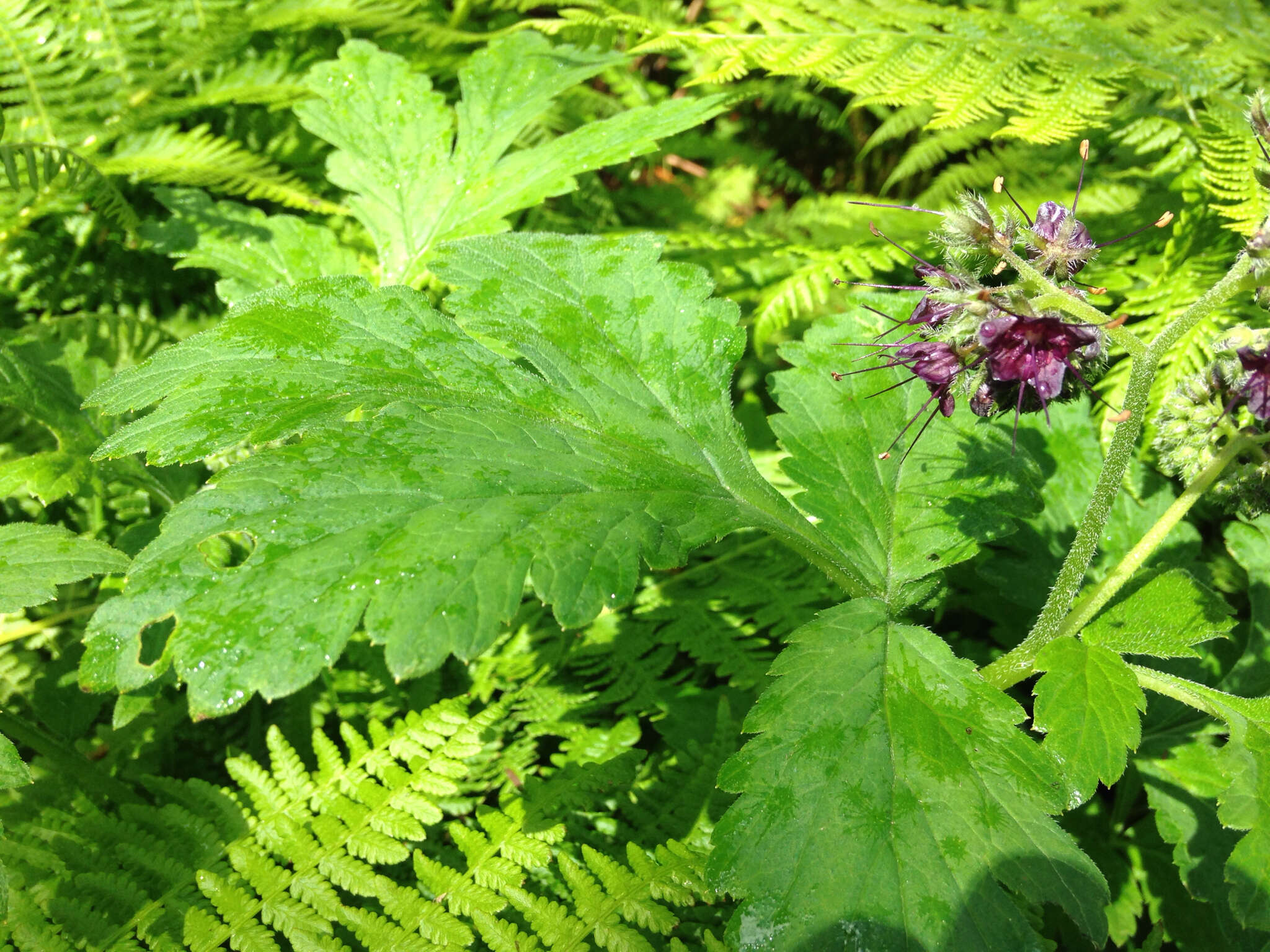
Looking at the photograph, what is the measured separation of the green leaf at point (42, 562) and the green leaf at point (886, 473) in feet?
5.33

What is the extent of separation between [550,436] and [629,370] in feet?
1.23

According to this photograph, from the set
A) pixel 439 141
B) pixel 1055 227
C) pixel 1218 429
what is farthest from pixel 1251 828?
pixel 439 141

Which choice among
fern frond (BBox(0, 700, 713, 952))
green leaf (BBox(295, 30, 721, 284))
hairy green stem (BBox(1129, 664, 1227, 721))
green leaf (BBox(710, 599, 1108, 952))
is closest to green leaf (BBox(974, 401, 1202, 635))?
hairy green stem (BBox(1129, 664, 1227, 721))

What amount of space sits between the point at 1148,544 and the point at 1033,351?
22.7 inches

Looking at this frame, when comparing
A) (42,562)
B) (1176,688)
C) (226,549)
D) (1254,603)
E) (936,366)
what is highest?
(936,366)

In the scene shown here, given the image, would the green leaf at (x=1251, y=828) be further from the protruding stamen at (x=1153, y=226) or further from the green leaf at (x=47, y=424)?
the green leaf at (x=47, y=424)

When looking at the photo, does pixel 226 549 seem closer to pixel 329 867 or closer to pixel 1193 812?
pixel 329 867

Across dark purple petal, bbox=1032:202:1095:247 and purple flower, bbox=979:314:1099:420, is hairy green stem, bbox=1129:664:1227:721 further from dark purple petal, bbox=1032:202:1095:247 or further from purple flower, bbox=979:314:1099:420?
dark purple petal, bbox=1032:202:1095:247

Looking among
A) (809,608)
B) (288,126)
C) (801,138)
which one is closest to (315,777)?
(809,608)

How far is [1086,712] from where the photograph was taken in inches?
69.5

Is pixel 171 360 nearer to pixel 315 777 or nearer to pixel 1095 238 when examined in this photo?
pixel 315 777

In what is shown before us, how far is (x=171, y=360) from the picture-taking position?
208 centimetres

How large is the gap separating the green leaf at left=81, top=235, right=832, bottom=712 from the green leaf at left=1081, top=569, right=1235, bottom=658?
673mm

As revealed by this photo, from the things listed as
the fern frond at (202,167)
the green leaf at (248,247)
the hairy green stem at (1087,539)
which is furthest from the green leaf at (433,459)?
the fern frond at (202,167)
